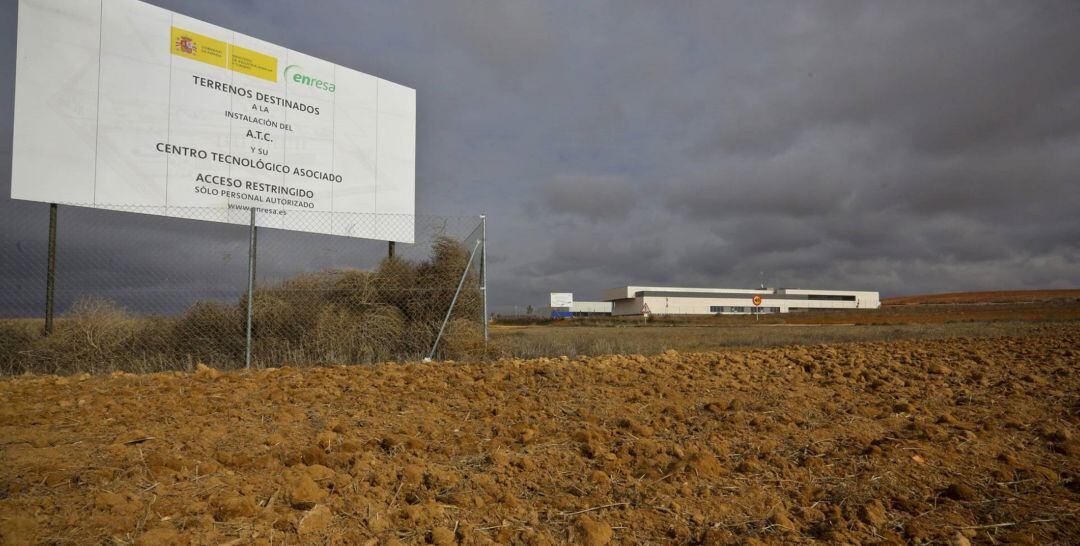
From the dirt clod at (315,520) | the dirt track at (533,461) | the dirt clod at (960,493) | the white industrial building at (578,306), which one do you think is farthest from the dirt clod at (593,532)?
the white industrial building at (578,306)

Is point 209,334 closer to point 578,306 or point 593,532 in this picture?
point 593,532

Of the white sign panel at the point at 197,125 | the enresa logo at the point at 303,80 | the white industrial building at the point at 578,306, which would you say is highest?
the enresa logo at the point at 303,80

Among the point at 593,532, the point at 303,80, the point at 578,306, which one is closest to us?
the point at 593,532

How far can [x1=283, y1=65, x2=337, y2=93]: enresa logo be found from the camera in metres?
10.4

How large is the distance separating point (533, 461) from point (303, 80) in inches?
381

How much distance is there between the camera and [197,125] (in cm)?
927

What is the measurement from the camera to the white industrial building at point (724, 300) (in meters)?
73.8

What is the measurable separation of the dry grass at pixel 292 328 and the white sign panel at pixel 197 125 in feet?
4.66

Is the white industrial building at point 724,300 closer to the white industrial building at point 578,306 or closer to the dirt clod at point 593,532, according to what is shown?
the white industrial building at point 578,306

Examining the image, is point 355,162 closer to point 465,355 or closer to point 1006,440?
point 465,355

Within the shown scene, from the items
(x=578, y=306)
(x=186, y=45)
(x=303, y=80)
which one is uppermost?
(x=186, y=45)

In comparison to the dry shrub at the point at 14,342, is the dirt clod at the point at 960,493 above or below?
below

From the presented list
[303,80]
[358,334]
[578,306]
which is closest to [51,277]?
[358,334]

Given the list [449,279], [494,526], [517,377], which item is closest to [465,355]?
[449,279]
